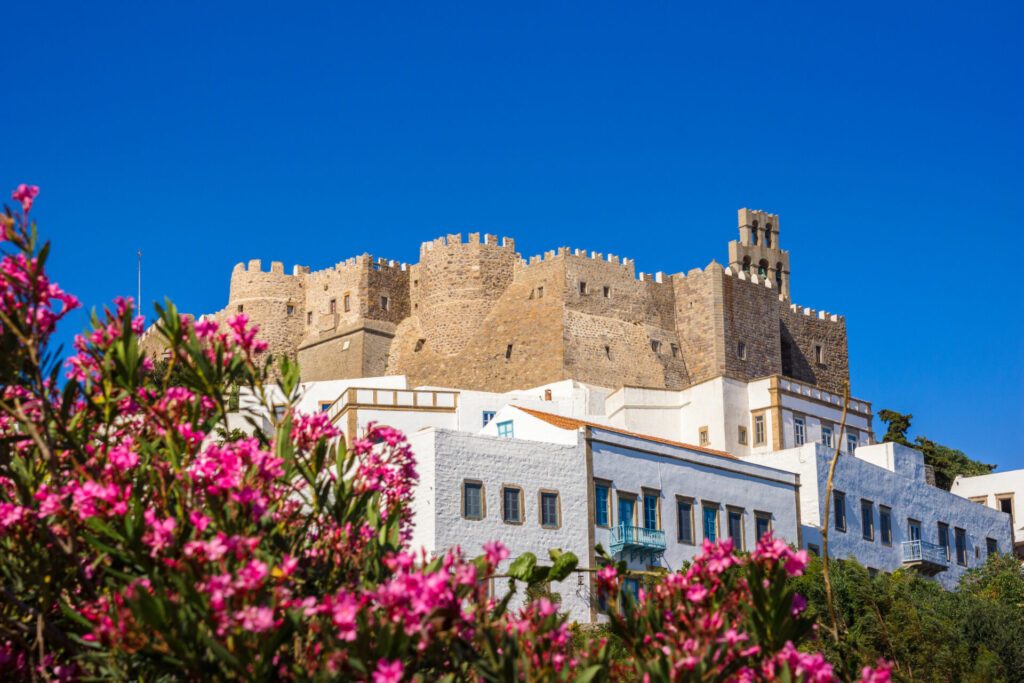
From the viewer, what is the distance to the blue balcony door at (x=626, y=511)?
3384cm

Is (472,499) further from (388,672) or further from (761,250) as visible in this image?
(761,250)

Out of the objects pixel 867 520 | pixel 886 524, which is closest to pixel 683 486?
pixel 867 520

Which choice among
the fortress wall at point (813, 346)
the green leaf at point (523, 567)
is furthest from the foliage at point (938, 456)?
the green leaf at point (523, 567)

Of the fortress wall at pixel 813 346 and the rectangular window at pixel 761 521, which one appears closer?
the rectangular window at pixel 761 521

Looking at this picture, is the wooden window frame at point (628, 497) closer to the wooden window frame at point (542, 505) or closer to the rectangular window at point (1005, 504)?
the wooden window frame at point (542, 505)

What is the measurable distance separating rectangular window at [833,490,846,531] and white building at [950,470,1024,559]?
14919 mm

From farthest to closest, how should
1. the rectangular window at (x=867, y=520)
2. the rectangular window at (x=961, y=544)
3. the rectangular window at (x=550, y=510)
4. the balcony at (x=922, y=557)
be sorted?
the rectangular window at (x=961, y=544) < the balcony at (x=922, y=557) < the rectangular window at (x=867, y=520) < the rectangular window at (x=550, y=510)

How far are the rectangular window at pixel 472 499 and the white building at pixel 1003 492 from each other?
90.6 ft

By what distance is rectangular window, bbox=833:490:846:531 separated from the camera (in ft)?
131

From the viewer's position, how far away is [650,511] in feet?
113

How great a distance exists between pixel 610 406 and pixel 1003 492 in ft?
50.6

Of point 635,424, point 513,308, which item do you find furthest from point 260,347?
point 513,308

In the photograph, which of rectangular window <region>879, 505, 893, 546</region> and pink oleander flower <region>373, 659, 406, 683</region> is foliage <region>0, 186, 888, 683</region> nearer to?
pink oleander flower <region>373, 659, 406, 683</region>

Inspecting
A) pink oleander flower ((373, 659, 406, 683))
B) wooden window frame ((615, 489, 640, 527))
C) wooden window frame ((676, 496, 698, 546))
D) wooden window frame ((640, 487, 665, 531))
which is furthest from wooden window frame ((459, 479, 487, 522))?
pink oleander flower ((373, 659, 406, 683))
